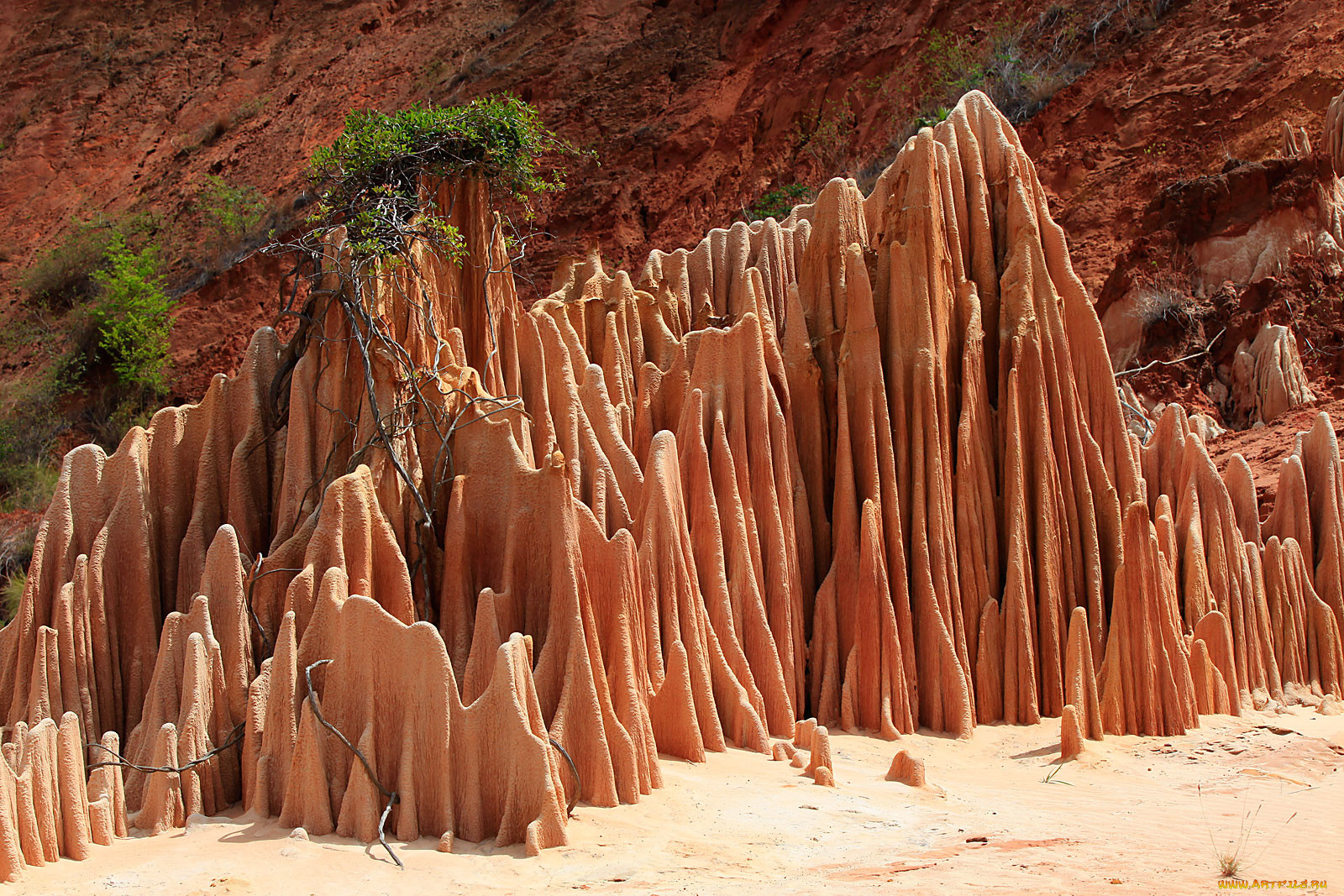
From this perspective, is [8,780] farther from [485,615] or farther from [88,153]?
[88,153]

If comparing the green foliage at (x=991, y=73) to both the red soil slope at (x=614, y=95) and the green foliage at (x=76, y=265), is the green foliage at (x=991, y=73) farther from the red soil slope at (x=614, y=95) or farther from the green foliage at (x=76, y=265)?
the green foliage at (x=76, y=265)

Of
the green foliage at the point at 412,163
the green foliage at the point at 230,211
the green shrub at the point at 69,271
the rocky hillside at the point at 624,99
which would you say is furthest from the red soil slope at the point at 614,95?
the green foliage at the point at 412,163

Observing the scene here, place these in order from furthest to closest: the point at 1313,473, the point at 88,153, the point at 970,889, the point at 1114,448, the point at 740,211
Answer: the point at 88,153 → the point at 740,211 → the point at 1313,473 → the point at 1114,448 → the point at 970,889

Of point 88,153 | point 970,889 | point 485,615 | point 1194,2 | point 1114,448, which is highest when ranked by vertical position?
point 88,153

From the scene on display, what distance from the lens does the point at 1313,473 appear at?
12.2m

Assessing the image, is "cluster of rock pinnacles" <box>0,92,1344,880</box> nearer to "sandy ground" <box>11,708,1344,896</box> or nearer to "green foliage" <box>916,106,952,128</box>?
"sandy ground" <box>11,708,1344,896</box>

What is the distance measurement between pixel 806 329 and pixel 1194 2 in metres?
14.4

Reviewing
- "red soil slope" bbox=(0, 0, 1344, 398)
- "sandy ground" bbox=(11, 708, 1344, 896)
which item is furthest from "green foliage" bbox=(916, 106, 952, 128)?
"sandy ground" bbox=(11, 708, 1344, 896)

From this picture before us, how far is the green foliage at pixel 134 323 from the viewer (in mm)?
23797

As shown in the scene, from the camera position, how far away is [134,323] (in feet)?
78.4

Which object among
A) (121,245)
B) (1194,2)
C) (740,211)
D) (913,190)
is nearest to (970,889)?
(913,190)

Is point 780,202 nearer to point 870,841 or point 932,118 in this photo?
point 932,118

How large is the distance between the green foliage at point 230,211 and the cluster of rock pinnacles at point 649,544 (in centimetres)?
1572

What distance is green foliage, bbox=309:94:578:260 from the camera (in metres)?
9.77
